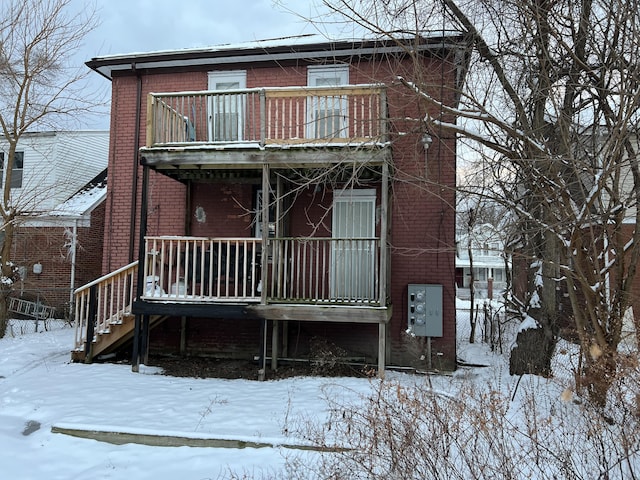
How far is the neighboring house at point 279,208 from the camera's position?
7.91 m

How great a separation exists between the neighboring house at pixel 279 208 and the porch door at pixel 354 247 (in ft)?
0.10

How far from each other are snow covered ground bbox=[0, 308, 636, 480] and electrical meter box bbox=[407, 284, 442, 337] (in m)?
0.91

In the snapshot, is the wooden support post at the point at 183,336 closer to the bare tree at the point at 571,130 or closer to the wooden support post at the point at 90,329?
the wooden support post at the point at 90,329

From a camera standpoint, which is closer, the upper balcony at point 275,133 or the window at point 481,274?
the upper balcony at point 275,133

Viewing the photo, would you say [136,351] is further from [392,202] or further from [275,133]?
[392,202]

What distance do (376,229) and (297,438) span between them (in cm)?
512

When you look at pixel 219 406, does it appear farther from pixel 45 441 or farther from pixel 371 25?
pixel 371 25

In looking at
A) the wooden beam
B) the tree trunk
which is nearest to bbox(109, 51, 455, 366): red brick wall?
the wooden beam

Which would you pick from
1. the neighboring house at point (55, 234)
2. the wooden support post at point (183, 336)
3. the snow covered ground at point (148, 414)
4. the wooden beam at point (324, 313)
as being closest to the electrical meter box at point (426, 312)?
A: the snow covered ground at point (148, 414)

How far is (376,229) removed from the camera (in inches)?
368

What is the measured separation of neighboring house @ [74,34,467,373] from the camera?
26.0 ft

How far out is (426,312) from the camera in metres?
8.86

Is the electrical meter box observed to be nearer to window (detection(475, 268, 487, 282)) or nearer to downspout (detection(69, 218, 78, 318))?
downspout (detection(69, 218, 78, 318))

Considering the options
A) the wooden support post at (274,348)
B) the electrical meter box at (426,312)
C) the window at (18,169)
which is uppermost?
the window at (18,169)
